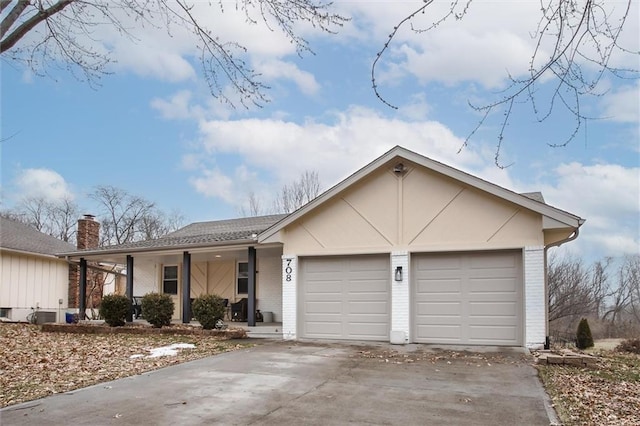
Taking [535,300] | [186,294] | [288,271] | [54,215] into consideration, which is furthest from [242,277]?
[54,215]

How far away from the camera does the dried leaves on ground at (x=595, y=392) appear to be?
6.02 meters

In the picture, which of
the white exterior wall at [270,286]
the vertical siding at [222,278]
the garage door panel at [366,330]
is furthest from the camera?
the vertical siding at [222,278]

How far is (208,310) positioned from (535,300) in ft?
26.5

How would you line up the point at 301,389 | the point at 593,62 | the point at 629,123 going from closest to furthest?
the point at 593,62 → the point at 629,123 → the point at 301,389

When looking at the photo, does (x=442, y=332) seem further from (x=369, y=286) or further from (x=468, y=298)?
(x=369, y=286)

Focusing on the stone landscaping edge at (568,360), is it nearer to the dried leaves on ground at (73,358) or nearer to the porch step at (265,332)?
the dried leaves on ground at (73,358)

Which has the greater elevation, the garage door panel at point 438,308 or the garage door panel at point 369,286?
the garage door panel at point 369,286

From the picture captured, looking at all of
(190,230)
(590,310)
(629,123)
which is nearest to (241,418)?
(629,123)

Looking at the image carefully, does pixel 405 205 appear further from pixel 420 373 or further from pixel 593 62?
pixel 593 62

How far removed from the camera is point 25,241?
21.4m

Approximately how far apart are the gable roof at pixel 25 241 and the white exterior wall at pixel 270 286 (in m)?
8.90

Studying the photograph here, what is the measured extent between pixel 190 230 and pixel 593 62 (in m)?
20.2

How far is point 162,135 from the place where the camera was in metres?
16.8

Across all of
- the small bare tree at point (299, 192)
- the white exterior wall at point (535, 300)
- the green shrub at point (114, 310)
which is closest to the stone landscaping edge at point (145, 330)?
the green shrub at point (114, 310)
